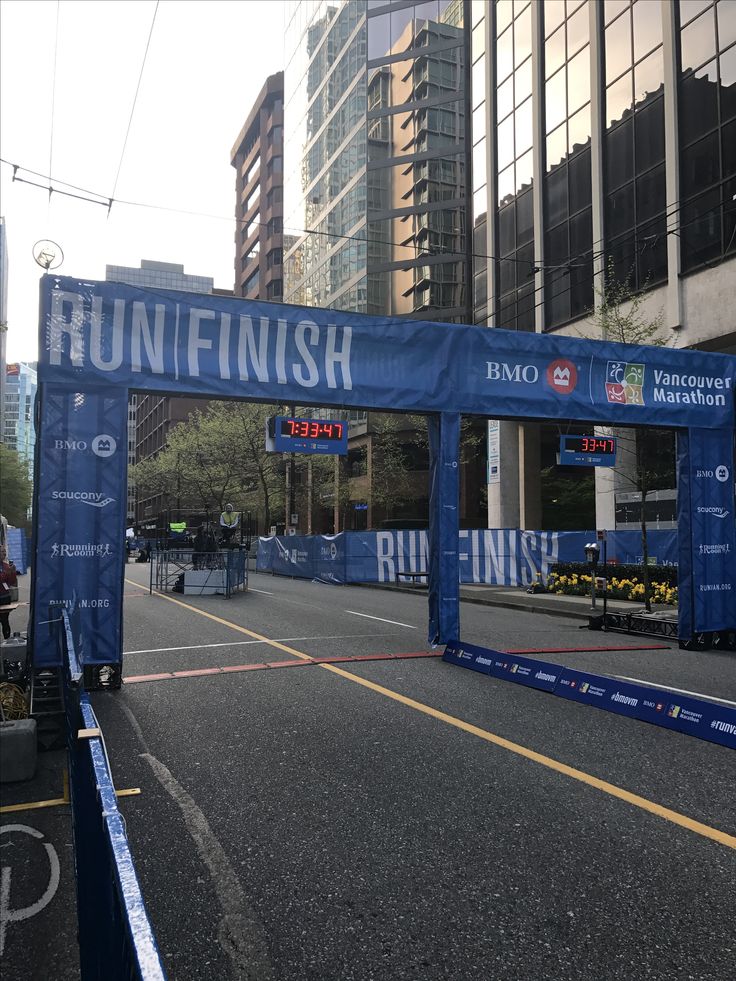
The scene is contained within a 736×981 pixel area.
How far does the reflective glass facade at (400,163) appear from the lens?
174ft

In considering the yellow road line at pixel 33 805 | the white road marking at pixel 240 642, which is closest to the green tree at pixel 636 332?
the white road marking at pixel 240 642

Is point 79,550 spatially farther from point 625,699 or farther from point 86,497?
point 625,699

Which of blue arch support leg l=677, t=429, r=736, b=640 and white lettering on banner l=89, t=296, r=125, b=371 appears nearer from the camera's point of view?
white lettering on banner l=89, t=296, r=125, b=371

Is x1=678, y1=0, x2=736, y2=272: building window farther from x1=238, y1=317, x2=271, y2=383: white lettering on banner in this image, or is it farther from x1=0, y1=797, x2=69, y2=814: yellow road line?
x1=0, y1=797, x2=69, y2=814: yellow road line

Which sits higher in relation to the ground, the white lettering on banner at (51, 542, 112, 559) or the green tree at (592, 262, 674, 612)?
the green tree at (592, 262, 674, 612)

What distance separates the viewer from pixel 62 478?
27.9 feet

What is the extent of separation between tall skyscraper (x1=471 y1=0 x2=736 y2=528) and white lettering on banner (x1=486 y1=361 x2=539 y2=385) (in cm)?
956

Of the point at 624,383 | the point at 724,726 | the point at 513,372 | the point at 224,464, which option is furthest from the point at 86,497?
the point at 224,464

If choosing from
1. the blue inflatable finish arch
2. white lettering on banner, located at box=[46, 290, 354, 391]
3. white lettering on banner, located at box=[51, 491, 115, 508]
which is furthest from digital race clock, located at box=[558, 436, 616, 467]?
white lettering on banner, located at box=[51, 491, 115, 508]

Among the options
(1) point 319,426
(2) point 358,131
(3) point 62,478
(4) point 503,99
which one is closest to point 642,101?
(4) point 503,99

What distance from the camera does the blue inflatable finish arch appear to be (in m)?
8.58

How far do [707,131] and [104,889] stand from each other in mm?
27286

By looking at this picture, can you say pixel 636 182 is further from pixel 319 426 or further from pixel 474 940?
pixel 474 940

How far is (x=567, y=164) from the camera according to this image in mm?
30359
